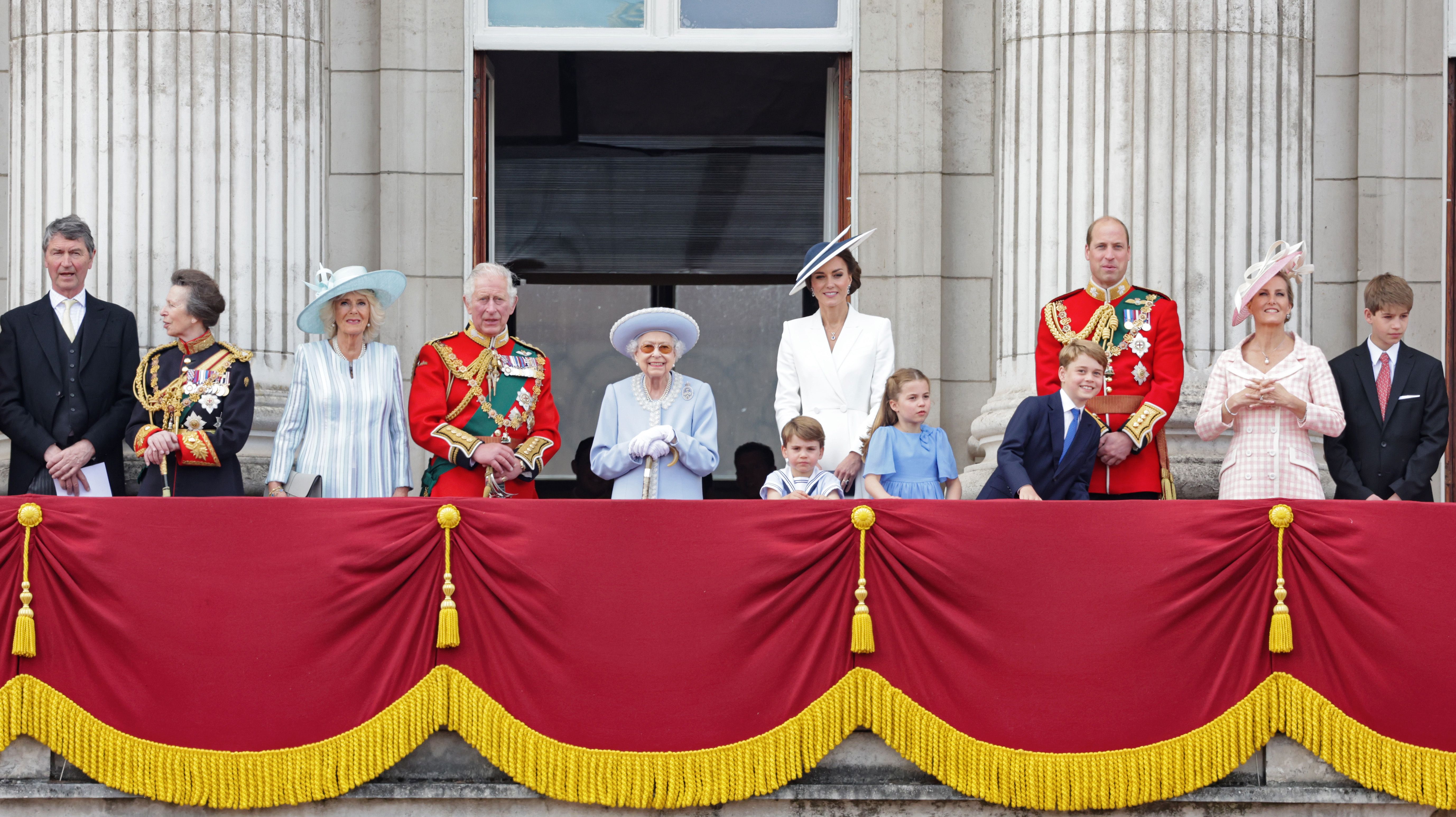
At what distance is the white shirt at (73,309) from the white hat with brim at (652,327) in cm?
236

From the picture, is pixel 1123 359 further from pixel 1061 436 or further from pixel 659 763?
pixel 659 763

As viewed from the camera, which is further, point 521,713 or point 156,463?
point 156,463

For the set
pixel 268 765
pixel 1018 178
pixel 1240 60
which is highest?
pixel 1240 60

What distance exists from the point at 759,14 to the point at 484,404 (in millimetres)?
3693

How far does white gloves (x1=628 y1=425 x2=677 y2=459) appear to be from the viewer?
731 cm

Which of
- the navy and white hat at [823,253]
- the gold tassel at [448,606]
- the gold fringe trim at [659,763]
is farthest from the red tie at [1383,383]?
the gold tassel at [448,606]

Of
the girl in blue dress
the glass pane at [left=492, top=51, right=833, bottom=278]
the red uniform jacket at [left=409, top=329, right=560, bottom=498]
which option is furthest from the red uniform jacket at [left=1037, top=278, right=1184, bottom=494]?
the glass pane at [left=492, top=51, right=833, bottom=278]

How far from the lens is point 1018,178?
9.36m

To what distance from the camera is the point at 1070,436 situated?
Result: 23.3 ft

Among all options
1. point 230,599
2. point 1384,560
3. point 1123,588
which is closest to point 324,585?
point 230,599

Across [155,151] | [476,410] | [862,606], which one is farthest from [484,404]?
[155,151]

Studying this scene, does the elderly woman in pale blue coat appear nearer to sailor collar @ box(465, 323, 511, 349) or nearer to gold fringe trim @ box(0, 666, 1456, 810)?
sailor collar @ box(465, 323, 511, 349)

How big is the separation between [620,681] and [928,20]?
5059mm

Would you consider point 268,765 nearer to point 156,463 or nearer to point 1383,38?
point 156,463
